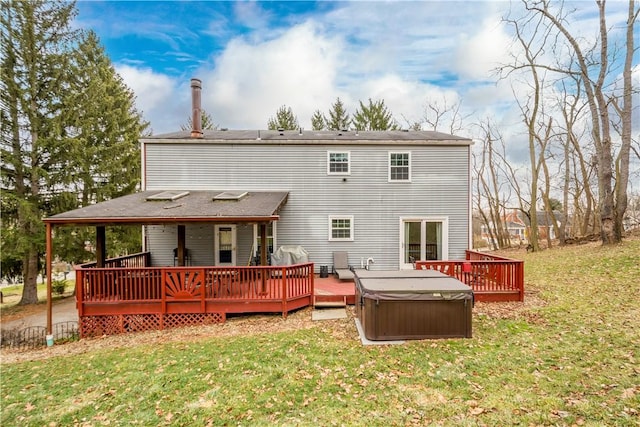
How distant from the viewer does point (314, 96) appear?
28.6 meters

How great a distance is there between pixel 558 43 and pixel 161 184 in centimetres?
1894

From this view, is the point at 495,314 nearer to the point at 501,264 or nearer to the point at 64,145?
the point at 501,264

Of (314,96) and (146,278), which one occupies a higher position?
(314,96)

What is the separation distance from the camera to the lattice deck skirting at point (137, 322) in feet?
24.4

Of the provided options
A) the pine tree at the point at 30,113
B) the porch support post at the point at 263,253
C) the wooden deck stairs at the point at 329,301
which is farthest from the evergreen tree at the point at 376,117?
the wooden deck stairs at the point at 329,301

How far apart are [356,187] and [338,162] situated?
1188mm

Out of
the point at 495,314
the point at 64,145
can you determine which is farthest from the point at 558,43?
the point at 64,145

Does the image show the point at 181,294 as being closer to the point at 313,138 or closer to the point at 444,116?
the point at 313,138

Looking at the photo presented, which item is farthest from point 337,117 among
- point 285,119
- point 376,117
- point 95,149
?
point 95,149

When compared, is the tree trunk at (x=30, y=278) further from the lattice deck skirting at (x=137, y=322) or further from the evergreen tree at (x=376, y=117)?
the evergreen tree at (x=376, y=117)

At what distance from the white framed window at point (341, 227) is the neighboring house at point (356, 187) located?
4cm

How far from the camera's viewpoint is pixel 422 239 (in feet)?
37.2

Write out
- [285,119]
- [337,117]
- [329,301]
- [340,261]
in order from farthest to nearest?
[337,117], [285,119], [340,261], [329,301]

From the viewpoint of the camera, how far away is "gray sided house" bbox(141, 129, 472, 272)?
1120 centimetres
